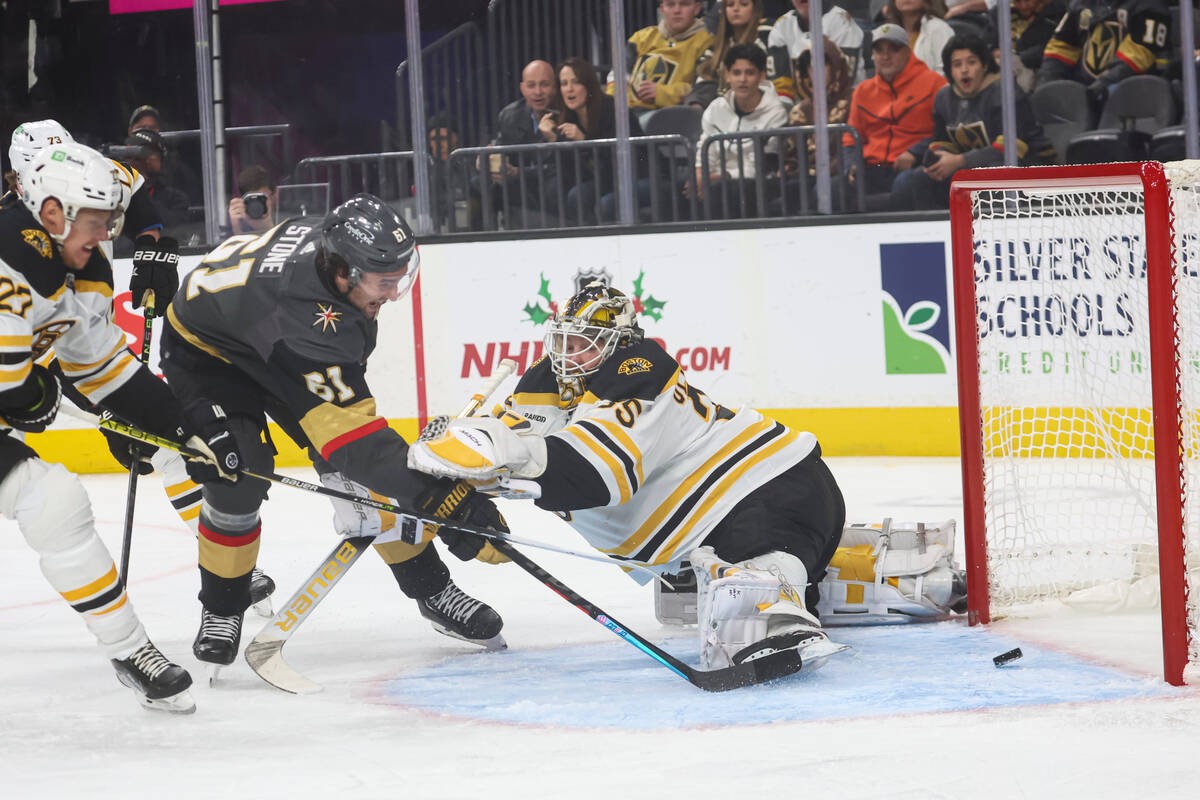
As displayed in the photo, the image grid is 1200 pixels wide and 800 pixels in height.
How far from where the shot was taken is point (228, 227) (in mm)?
6449

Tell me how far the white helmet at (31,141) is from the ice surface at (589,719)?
1040 millimetres

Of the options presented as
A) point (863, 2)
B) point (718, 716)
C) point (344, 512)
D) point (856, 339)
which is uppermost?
point (863, 2)

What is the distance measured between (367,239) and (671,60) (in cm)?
390

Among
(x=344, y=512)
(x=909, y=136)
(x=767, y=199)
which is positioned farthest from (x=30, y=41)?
(x=344, y=512)

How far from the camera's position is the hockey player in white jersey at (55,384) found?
2.62 m

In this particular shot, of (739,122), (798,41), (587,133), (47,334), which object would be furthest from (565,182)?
(47,334)

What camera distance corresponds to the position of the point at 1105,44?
6184 millimetres

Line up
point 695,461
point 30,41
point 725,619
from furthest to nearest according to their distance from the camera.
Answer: point 30,41, point 695,461, point 725,619

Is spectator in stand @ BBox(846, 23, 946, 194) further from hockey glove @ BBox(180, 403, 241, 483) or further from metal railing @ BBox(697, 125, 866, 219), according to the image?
hockey glove @ BBox(180, 403, 241, 483)

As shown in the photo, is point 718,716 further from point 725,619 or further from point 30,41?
point 30,41

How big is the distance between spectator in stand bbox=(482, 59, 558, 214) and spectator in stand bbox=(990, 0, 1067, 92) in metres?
1.86

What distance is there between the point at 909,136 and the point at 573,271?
1.48 m

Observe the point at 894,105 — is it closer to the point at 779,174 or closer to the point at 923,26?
the point at 923,26

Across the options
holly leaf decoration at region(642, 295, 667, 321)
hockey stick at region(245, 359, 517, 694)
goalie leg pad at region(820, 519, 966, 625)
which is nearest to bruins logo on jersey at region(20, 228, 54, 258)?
hockey stick at region(245, 359, 517, 694)
